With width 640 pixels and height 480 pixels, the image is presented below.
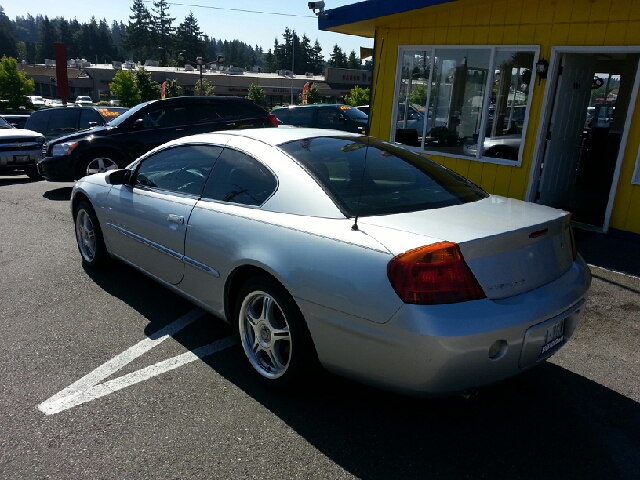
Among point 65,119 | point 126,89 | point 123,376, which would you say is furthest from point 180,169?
point 126,89

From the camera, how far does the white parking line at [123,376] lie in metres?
2.97

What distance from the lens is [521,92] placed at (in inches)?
295

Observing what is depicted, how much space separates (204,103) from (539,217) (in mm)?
8279

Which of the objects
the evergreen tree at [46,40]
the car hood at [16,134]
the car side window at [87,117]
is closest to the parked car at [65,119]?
the car side window at [87,117]

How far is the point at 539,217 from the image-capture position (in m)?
2.93

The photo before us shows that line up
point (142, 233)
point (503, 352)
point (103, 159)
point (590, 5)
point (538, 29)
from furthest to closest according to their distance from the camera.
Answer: point (103, 159) < point (538, 29) < point (590, 5) < point (142, 233) < point (503, 352)

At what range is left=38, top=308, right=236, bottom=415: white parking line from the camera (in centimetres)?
297

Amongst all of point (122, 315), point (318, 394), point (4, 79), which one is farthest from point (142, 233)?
point (4, 79)

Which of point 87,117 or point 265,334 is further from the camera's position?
point 87,117

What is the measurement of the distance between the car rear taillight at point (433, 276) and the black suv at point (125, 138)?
26.1 feet

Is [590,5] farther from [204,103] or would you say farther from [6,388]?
[6,388]

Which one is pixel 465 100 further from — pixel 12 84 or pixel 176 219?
pixel 12 84

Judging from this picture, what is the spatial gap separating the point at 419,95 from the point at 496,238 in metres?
6.78

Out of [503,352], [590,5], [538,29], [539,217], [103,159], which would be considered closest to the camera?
[503,352]
